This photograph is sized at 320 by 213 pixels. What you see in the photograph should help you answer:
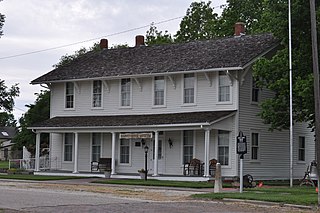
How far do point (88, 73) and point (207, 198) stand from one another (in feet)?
67.5

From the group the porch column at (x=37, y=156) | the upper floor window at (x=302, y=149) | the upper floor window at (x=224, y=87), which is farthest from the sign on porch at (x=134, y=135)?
the upper floor window at (x=302, y=149)

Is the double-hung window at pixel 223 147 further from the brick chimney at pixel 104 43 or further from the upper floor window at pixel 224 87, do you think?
the brick chimney at pixel 104 43

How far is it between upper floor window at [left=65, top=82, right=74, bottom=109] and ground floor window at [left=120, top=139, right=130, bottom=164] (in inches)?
195

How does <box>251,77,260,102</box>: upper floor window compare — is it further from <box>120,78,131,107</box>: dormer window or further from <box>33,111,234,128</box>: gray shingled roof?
<box>120,78,131,107</box>: dormer window

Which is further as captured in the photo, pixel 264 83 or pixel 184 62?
pixel 184 62

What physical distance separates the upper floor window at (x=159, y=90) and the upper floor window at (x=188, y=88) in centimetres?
155

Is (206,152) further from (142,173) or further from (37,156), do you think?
(37,156)

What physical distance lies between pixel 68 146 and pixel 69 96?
3171mm

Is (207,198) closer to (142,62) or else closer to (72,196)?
(72,196)

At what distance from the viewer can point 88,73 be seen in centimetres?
4203

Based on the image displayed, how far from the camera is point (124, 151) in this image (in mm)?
40375

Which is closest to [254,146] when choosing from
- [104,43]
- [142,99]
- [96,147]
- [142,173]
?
[142,173]

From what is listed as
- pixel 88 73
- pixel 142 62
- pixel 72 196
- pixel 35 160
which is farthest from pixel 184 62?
pixel 72 196

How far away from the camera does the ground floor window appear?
132 ft
